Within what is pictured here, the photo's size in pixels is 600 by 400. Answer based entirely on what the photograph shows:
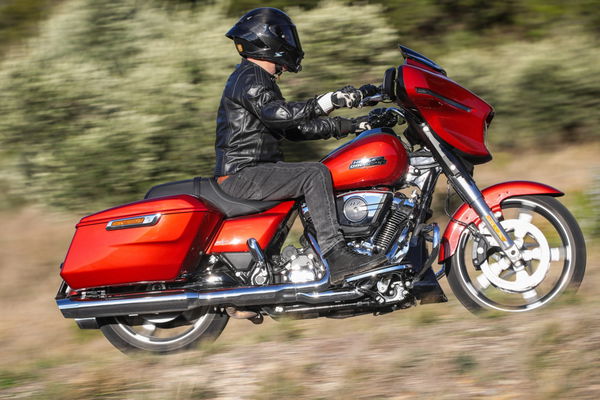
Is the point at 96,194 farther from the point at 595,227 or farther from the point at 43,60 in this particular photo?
the point at 595,227

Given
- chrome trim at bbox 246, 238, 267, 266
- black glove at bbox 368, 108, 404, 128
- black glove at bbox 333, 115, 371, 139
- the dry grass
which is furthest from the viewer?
black glove at bbox 333, 115, 371, 139

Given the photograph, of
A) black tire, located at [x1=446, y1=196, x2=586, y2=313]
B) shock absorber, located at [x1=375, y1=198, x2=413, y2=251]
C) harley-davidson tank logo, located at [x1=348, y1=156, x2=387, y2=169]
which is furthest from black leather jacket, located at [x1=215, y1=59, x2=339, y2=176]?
black tire, located at [x1=446, y1=196, x2=586, y2=313]

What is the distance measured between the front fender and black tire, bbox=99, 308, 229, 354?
56.8 inches

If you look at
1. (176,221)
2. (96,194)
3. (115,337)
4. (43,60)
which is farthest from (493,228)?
(43,60)

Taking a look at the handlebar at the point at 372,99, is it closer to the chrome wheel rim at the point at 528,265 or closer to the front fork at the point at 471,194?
the front fork at the point at 471,194

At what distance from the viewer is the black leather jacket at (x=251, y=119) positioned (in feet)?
15.5

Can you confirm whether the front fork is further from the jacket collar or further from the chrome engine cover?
the jacket collar

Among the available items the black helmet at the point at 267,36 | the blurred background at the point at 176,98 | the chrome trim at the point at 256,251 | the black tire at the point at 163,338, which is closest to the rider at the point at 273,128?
the black helmet at the point at 267,36

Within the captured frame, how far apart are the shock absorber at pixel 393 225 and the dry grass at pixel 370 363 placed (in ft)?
1.70

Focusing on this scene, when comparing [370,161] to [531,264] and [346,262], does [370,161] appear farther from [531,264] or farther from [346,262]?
[531,264]

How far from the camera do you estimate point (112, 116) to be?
8.45m

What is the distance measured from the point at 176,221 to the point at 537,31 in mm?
7041

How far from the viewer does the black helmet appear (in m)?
4.88

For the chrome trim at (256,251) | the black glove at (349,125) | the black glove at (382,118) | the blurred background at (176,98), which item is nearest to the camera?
the chrome trim at (256,251)
